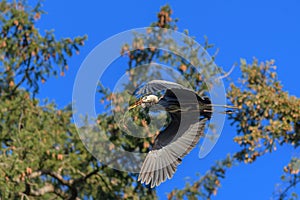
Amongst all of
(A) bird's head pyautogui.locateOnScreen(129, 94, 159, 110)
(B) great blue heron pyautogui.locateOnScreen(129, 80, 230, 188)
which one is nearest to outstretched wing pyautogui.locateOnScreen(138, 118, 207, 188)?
(B) great blue heron pyautogui.locateOnScreen(129, 80, 230, 188)

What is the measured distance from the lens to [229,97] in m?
12.6

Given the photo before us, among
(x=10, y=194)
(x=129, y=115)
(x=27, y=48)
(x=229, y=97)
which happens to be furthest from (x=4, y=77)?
(x=129, y=115)

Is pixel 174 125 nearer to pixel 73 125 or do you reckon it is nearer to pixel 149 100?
pixel 149 100

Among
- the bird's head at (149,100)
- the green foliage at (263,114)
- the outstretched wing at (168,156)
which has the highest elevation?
the green foliage at (263,114)

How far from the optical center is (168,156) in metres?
8.48

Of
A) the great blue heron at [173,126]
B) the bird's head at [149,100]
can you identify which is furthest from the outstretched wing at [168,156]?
the bird's head at [149,100]

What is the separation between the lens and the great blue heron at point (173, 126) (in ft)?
27.1

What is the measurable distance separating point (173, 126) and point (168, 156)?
1.52 feet

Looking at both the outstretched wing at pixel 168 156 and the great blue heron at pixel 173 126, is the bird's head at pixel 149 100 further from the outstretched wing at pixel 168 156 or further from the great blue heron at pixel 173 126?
the outstretched wing at pixel 168 156

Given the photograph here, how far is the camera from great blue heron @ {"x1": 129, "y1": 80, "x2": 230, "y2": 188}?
27.1 feet

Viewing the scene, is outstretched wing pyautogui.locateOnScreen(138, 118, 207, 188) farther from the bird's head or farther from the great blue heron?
the bird's head

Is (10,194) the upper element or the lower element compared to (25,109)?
lower

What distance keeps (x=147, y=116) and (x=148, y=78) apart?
211 cm

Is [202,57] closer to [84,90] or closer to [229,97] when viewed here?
[229,97]
